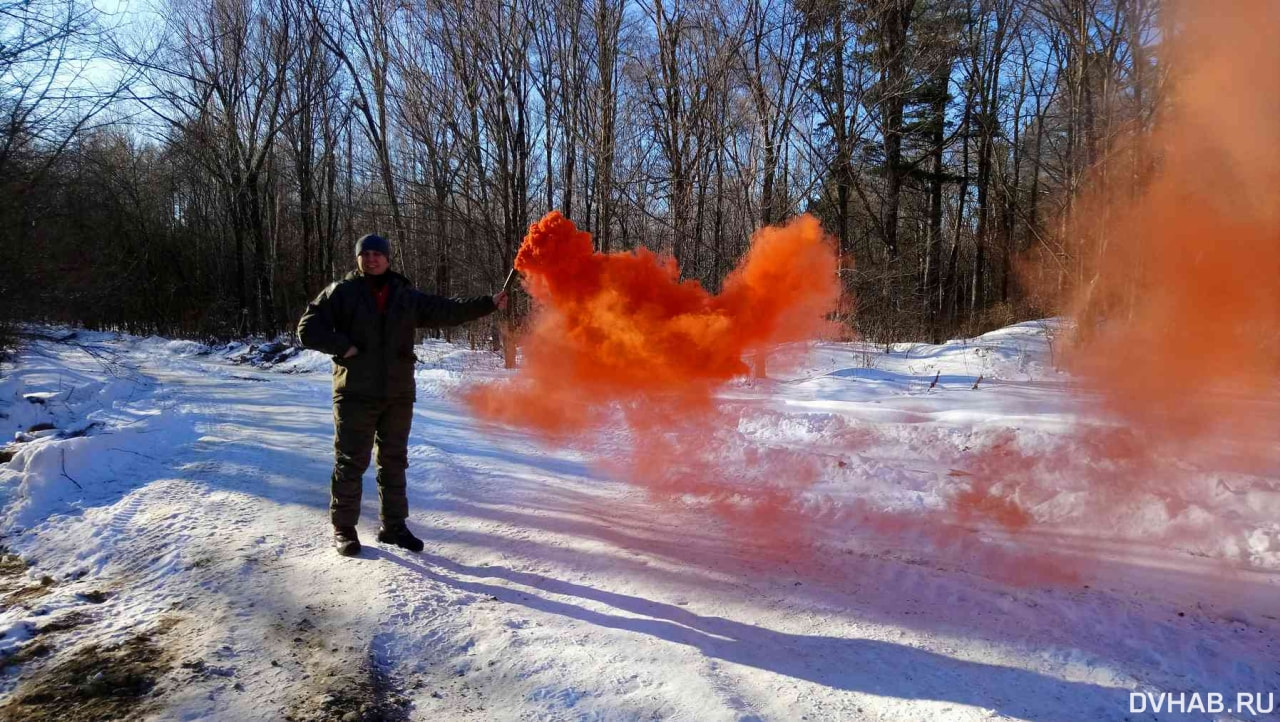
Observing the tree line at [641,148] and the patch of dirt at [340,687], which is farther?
the tree line at [641,148]

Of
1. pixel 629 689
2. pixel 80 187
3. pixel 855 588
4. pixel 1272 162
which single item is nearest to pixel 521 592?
pixel 629 689

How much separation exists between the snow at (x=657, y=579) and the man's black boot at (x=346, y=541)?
0.23ft

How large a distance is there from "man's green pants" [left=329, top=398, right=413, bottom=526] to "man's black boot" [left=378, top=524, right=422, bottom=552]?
0.04 m

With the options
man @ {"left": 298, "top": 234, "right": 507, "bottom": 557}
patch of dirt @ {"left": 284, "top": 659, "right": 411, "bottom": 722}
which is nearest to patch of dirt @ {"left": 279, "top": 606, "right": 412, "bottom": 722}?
patch of dirt @ {"left": 284, "top": 659, "right": 411, "bottom": 722}

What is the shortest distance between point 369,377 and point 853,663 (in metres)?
3.45

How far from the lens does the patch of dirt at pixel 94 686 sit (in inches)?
100

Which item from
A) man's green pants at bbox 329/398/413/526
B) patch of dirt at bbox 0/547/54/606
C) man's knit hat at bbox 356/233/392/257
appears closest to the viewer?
patch of dirt at bbox 0/547/54/606

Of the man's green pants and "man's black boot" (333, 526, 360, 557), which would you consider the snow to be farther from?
the man's green pants

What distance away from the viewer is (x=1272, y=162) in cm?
481

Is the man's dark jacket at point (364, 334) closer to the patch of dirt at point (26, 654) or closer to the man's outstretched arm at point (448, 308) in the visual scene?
the man's outstretched arm at point (448, 308)

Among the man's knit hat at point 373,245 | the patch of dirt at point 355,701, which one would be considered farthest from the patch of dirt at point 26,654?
the man's knit hat at point 373,245

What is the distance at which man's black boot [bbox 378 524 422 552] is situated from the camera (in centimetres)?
430

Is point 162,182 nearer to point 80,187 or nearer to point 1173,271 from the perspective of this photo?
point 80,187

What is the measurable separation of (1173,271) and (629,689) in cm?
648
